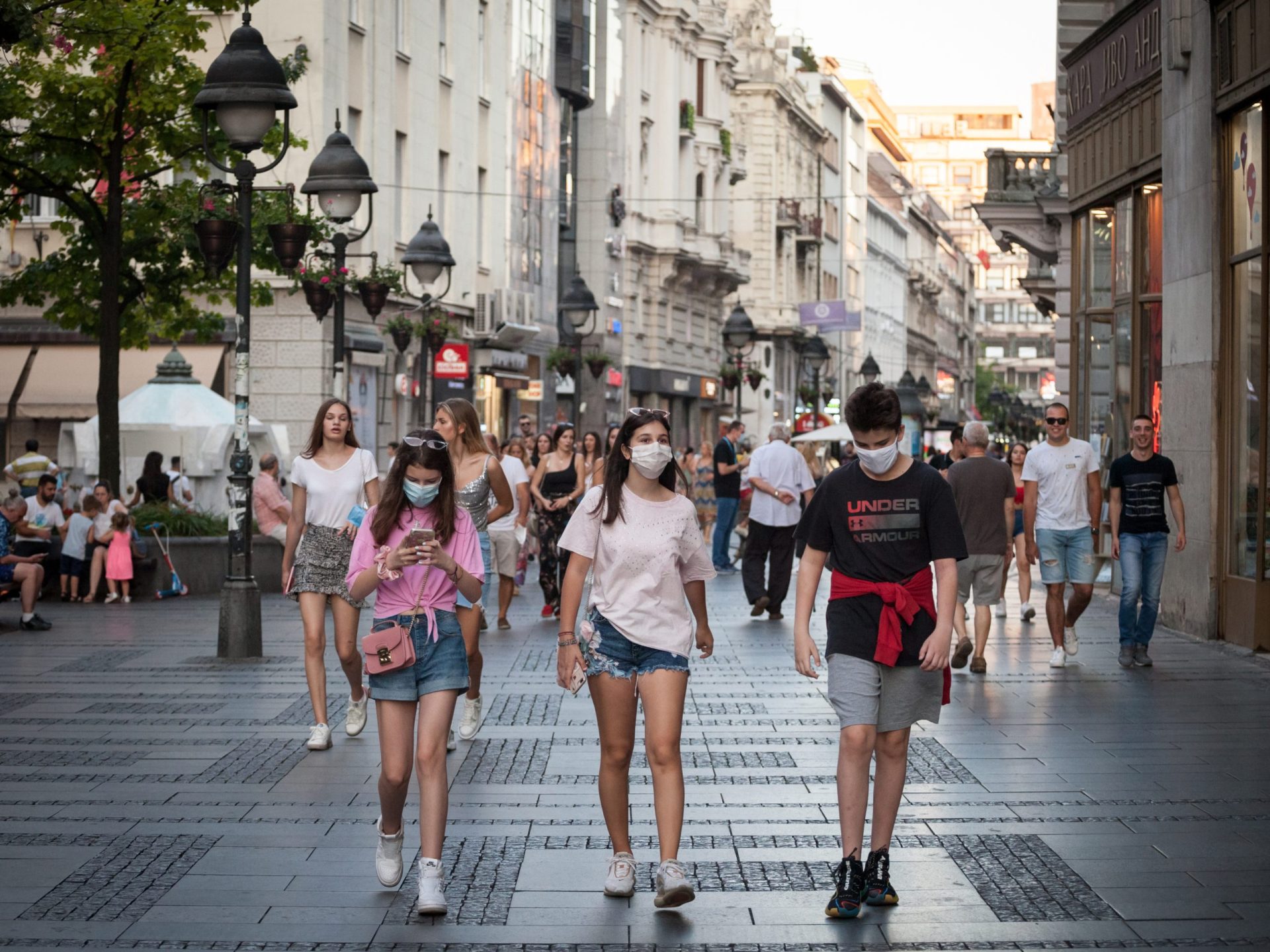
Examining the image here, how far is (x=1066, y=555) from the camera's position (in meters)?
14.4

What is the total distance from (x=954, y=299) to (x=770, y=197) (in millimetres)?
79841

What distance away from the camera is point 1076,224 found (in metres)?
23.0

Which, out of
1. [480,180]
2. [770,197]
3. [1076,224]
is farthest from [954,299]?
[1076,224]

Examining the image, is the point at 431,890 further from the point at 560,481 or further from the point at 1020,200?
the point at 1020,200

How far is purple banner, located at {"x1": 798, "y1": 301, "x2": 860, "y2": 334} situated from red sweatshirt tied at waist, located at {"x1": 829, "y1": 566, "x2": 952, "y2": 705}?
55.2m

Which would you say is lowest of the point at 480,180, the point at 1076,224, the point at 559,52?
the point at 1076,224

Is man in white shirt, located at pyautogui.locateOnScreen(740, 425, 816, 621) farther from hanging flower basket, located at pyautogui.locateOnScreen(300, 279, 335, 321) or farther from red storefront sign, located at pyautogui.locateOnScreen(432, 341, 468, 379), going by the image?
red storefront sign, located at pyautogui.locateOnScreen(432, 341, 468, 379)

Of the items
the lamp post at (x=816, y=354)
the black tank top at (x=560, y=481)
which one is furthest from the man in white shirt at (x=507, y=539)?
the lamp post at (x=816, y=354)

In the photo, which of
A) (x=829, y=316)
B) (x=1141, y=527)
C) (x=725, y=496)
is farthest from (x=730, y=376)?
(x=1141, y=527)

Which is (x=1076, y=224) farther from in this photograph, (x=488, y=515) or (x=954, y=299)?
(x=954, y=299)

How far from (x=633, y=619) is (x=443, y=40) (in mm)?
35296

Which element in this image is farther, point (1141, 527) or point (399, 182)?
point (399, 182)

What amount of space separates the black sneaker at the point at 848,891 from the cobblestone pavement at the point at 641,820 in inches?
1.8

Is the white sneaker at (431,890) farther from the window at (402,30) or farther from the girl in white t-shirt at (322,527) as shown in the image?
the window at (402,30)
